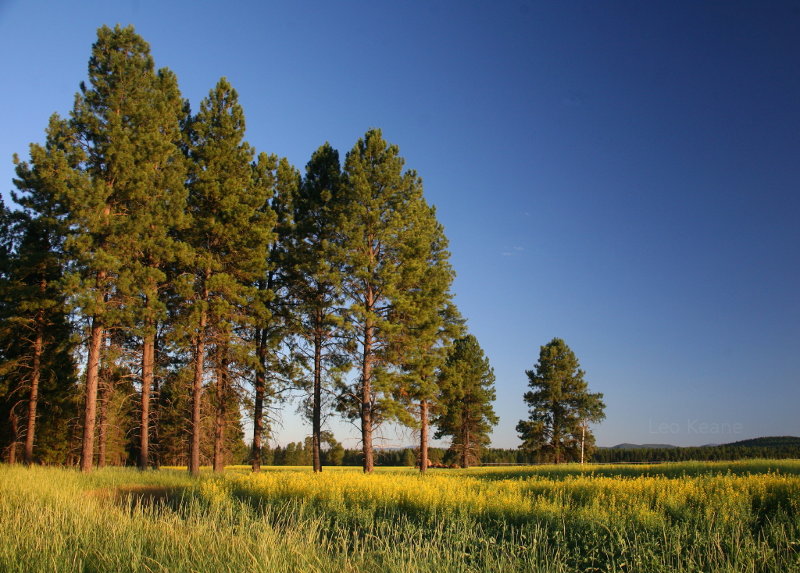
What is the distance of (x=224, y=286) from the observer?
854 inches

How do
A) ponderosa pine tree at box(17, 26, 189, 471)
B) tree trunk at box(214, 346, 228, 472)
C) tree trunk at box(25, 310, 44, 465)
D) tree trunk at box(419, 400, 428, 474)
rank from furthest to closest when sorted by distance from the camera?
tree trunk at box(419, 400, 428, 474)
tree trunk at box(25, 310, 44, 465)
tree trunk at box(214, 346, 228, 472)
ponderosa pine tree at box(17, 26, 189, 471)

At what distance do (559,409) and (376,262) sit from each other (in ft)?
94.7

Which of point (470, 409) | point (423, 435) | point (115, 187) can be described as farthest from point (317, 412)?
point (470, 409)

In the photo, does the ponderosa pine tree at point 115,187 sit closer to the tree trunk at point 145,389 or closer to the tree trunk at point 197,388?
the tree trunk at point 145,389

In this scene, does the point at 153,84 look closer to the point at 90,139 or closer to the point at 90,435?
the point at 90,139

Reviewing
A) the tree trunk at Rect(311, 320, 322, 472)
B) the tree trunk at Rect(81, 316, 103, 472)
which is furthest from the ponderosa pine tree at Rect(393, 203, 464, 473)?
the tree trunk at Rect(81, 316, 103, 472)

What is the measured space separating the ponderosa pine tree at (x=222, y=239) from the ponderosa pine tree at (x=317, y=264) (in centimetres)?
176

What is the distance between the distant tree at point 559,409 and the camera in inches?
1738

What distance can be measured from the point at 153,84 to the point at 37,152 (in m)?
5.44

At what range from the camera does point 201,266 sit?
21.6 meters

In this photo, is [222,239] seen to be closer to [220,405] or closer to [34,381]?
[220,405]

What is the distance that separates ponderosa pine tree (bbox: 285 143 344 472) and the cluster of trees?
4.0 inches

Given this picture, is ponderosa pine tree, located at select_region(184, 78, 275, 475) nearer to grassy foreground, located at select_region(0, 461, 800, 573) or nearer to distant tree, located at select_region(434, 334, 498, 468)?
grassy foreground, located at select_region(0, 461, 800, 573)

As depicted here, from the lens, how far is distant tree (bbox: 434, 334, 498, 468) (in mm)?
44250
